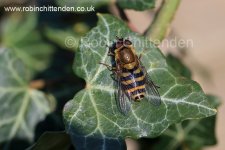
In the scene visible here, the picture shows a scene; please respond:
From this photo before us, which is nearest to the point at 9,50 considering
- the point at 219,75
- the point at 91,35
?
the point at 91,35

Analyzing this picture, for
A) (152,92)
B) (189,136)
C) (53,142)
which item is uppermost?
(152,92)

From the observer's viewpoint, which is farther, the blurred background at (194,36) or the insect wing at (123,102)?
the blurred background at (194,36)

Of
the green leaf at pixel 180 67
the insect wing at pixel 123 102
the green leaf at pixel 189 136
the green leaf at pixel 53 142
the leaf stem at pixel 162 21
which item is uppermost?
the leaf stem at pixel 162 21

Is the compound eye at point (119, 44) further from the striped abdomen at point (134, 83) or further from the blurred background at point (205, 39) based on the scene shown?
the blurred background at point (205, 39)

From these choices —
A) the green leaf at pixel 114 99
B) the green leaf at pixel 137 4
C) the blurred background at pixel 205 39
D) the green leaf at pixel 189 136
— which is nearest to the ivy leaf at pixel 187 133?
the green leaf at pixel 189 136

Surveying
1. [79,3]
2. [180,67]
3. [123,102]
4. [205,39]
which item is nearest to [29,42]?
Answer: [79,3]

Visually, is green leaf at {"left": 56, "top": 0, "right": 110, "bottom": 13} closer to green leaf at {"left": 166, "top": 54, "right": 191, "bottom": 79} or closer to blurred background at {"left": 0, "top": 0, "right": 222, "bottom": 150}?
green leaf at {"left": 166, "top": 54, "right": 191, "bottom": 79}

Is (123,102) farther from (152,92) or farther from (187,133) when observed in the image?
(187,133)
